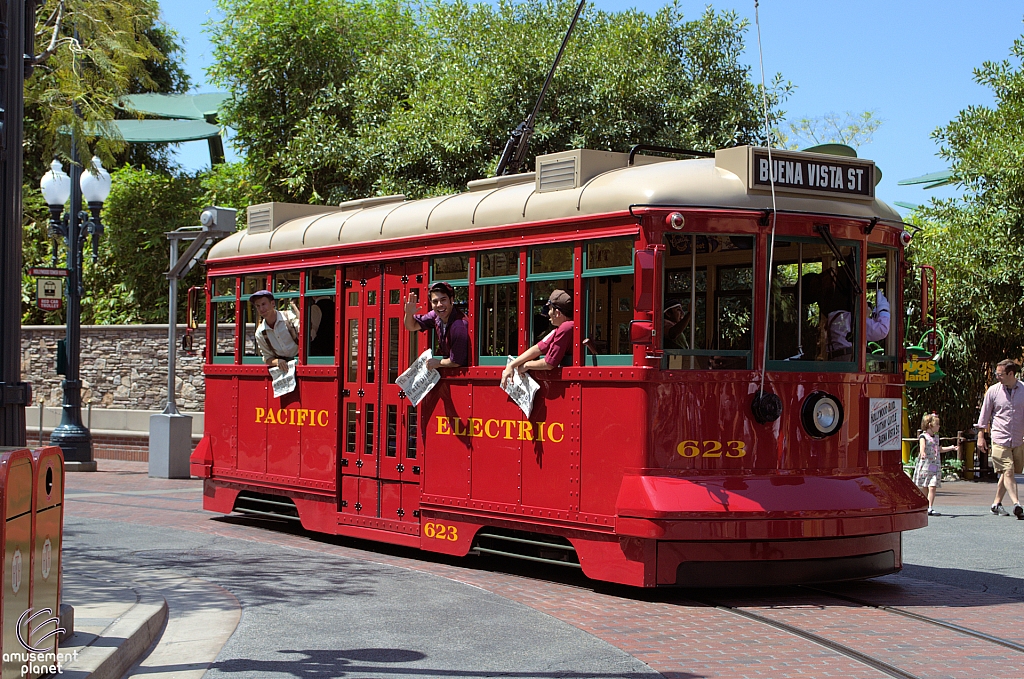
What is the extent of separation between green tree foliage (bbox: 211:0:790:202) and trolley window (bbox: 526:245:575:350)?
47.0 feet

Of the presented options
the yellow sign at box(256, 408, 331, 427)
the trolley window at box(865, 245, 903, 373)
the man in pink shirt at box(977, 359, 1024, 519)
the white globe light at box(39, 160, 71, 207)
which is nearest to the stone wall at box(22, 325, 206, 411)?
the white globe light at box(39, 160, 71, 207)

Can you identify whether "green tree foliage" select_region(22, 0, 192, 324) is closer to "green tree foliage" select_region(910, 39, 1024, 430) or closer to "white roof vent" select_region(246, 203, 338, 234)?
"white roof vent" select_region(246, 203, 338, 234)

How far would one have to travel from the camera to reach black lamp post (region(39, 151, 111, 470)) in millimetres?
20828

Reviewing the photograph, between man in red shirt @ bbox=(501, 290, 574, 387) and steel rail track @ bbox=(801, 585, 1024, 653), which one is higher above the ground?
man in red shirt @ bbox=(501, 290, 574, 387)

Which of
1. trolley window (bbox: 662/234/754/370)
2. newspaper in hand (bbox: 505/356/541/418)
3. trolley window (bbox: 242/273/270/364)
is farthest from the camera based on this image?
trolley window (bbox: 242/273/270/364)

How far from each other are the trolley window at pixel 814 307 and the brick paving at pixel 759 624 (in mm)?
Result: 1728

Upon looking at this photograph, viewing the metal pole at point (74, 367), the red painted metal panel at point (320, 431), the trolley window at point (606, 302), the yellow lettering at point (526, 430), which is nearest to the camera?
the trolley window at point (606, 302)

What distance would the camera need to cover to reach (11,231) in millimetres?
7184

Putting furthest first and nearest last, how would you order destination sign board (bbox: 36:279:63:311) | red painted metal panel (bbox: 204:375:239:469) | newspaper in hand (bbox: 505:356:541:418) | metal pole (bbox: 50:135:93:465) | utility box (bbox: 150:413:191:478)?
metal pole (bbox: 50:135:93:465) → destination sign board (bbox: 36:279:63:311) → utility box (bbox: 150:413:191:478) → red painted metal panel (bbox: 204:375:239:469) → newspaper in hand (bbox: 505:356:541:418)

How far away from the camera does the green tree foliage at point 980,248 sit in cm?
2069

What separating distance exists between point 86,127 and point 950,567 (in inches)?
504

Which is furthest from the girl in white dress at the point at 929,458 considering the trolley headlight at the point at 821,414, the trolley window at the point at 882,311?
the trolley headlight at the point at 821,414

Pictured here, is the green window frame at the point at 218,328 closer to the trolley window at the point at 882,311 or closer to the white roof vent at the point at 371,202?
the white roof vent at the point at 371,202

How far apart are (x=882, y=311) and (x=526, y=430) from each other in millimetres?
2932
